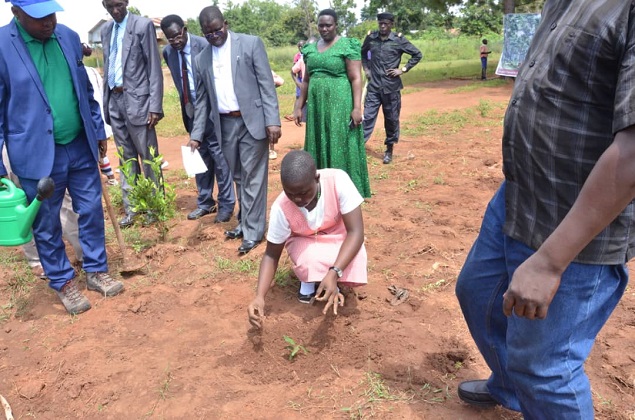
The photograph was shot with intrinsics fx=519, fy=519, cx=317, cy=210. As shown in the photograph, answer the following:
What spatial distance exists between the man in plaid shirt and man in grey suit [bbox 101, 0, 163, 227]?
3.62 metres

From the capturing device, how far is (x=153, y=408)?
95.6 inches

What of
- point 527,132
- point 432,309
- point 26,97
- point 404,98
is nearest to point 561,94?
point 527,132

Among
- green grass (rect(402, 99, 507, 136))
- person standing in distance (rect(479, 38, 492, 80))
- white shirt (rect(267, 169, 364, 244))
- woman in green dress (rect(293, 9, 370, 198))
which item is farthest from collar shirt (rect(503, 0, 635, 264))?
person standing in distance (rect(479, 38, 492, 80))

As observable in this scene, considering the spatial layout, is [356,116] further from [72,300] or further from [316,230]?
[72,300]

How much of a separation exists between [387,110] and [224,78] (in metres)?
3.22

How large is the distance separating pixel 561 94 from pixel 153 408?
2.15 m

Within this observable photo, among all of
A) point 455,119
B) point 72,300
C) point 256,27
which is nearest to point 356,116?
point 72,300

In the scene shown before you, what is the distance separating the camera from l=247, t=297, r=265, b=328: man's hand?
8.07 feet

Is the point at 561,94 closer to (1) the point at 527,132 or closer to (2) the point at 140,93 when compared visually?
(1) the point at 527,132

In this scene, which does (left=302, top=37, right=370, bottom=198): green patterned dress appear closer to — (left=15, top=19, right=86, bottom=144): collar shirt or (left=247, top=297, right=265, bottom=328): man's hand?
(left=15, top=19, right=86, bottom=144): collar shirt

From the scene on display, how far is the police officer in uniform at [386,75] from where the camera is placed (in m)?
6.59

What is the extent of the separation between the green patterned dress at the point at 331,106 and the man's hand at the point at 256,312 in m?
2.12

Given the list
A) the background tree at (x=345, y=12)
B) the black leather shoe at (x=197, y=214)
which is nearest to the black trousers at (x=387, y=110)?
the black leather shoe at (x=197, y=214)

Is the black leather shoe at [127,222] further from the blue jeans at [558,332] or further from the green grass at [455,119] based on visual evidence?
the green grass at [455,119]
